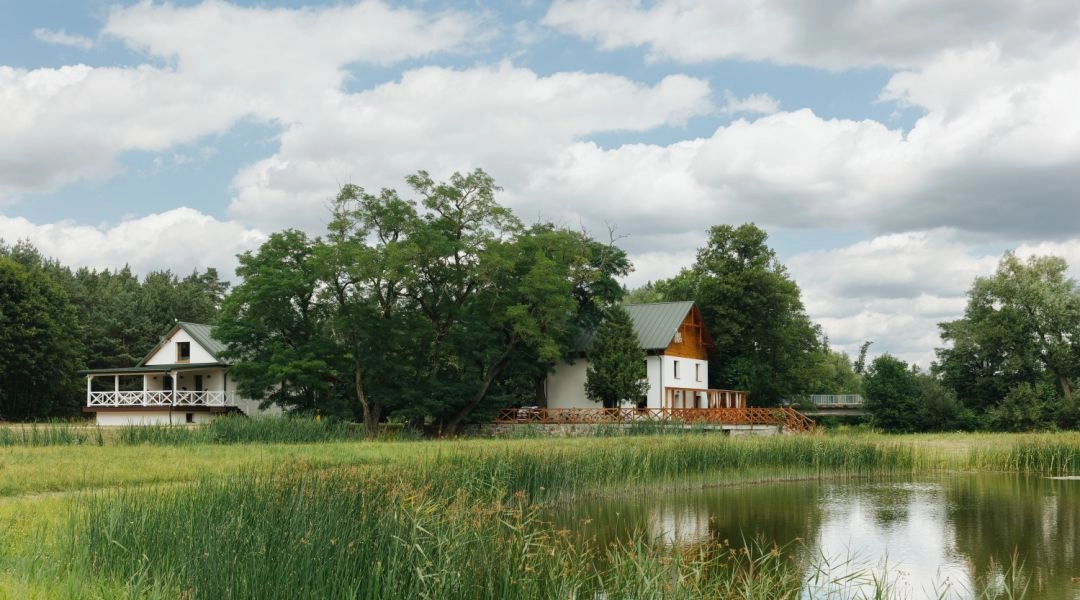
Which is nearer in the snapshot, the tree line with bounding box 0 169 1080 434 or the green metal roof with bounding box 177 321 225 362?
the tree line with bounding box 0 169 1080 434

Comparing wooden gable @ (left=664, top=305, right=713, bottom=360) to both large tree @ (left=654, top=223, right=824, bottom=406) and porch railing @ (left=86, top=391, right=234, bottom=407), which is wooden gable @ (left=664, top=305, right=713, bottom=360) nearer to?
large tree @ (left=654, top=223, right=824, bottom=406)

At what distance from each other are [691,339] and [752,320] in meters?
3.45

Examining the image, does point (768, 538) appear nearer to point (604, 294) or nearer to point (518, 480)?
point (518, 480)

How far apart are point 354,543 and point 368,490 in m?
2.19

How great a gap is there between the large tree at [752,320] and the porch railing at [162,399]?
22709 millimetres

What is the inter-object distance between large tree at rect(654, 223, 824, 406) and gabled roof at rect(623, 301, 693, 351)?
307 cm

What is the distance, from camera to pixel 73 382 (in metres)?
46.5

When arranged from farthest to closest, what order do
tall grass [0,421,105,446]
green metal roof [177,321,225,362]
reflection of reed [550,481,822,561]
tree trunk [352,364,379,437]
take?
1. green metal roof [177,321,225,362]
2. tree trunk [352,364,379,437]
3. tall grass [0,421,105,446]
4. reflection of reed [550,481,822,561]

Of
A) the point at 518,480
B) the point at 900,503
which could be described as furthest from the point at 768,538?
the point at 900,503

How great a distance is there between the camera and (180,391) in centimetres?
4216

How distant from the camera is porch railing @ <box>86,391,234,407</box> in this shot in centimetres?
4156

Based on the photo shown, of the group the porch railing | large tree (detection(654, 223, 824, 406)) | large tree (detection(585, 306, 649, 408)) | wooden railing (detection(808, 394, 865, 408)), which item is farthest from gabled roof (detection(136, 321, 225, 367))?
wooden railing (detection(808, 394, 865, 408))

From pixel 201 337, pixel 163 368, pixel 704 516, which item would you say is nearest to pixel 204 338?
pixel 201 337

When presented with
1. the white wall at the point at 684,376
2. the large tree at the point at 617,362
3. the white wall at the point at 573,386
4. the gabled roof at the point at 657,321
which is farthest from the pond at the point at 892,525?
the gabled roof at the point at 657,321
